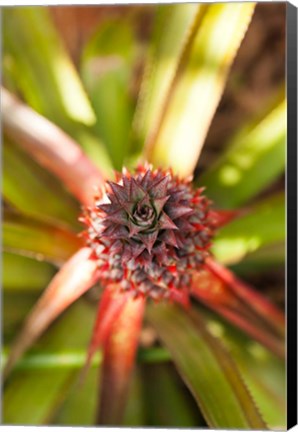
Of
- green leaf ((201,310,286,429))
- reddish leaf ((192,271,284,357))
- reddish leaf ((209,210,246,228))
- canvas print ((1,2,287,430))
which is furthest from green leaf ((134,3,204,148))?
green leaf ((201,310,286,429))

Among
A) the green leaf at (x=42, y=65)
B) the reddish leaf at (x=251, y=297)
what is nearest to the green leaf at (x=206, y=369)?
the reddish leaf at (x=251, y=297)

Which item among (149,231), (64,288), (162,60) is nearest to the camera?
(149,231)

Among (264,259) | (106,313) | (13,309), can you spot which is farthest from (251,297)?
(13,309)

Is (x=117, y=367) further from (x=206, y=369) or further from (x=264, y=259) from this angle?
(x=264, y=259)

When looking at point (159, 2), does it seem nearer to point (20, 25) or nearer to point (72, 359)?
point (20, 25)

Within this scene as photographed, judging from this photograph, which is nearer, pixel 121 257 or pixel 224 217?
pixel 121 257

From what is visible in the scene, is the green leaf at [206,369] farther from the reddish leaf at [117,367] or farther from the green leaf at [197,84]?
the green leaf at [197,84]
